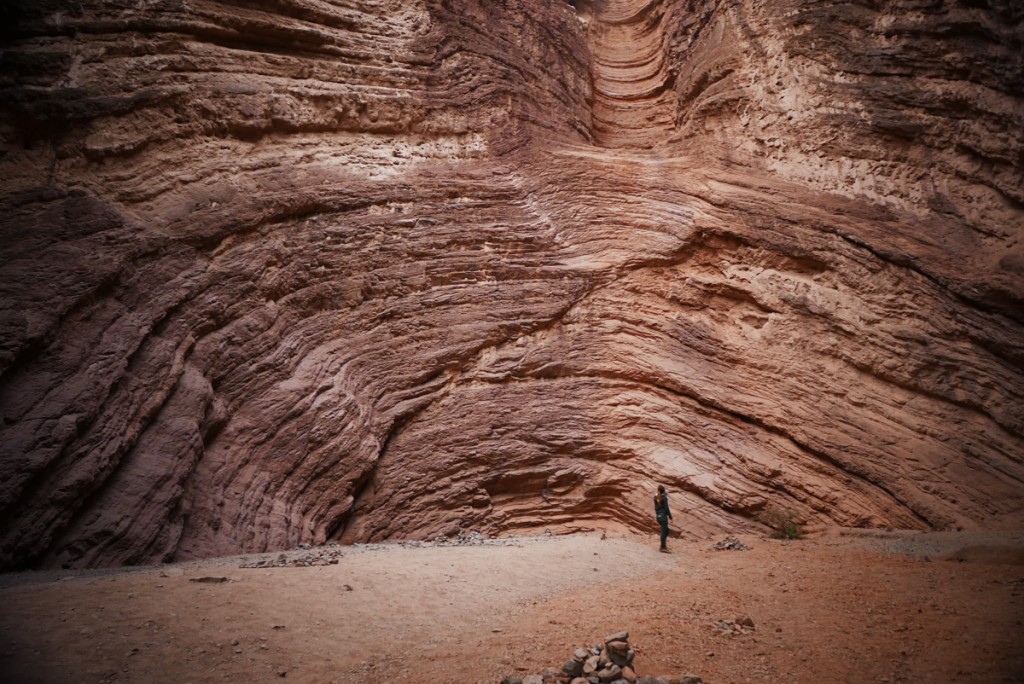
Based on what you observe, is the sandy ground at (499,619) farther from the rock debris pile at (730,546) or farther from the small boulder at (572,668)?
the rock debris pile at (730,546)

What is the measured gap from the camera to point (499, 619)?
572 centimetres

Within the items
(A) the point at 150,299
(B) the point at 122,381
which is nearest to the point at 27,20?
(A) the point at 150,299

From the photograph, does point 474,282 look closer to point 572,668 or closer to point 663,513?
point 663,513

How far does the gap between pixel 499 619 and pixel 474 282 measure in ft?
26.9

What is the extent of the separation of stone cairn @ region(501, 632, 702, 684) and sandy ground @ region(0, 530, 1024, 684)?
0.22m

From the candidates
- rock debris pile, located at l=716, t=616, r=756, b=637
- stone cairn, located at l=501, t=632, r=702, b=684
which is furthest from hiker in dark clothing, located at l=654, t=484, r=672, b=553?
stone cairn, located at l=501, t=632, r=702, b=684

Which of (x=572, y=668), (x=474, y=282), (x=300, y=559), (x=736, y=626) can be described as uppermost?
(x=474, y=282)

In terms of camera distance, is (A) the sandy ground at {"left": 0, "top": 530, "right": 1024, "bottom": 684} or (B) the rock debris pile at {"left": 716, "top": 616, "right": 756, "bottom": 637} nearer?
(A) the sandy ground at {"left": 0, "top": 530, "right": 1024, "bottom": 684}

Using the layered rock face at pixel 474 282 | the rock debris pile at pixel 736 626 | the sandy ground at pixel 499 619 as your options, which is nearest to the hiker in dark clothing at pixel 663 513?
the layered rock face at pixel 474 282

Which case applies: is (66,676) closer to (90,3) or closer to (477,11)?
(90,3)

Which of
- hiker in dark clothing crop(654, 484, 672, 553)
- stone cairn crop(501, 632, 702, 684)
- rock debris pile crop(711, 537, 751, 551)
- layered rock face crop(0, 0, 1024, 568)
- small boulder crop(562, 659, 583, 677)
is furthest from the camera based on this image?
hiker in dark clothing crop(654, 484, 672, 553)

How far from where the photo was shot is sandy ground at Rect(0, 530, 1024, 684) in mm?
4301

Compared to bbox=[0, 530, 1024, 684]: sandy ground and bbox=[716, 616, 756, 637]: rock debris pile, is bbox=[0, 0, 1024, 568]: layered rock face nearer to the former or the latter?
bbox=[0, 530, 1024, 684]: sandy ground

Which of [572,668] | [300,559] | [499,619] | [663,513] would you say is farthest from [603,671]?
[663,513]
